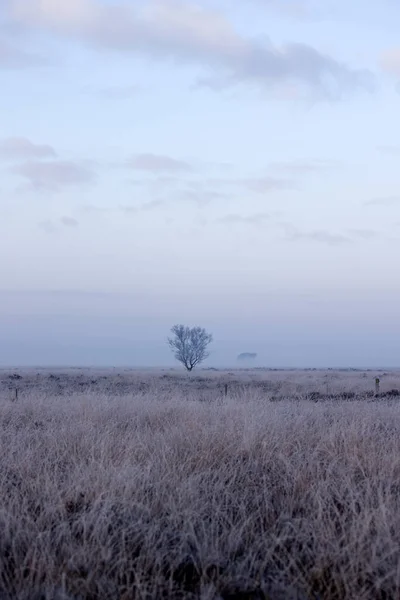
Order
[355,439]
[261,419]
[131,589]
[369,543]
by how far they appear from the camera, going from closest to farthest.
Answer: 1. [131,589]
2. [369,543]
3. [355,439]
4. [261,419]

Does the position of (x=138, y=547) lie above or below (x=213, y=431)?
below

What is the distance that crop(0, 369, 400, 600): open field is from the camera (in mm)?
4656

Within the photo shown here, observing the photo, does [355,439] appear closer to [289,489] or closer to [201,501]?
[289,489]

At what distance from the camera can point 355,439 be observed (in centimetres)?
850

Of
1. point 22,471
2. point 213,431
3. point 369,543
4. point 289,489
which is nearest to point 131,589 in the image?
point 369,543

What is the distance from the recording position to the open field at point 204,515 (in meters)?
4.66

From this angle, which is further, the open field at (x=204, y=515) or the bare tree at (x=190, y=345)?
the bare tree at (x=190, y=345)

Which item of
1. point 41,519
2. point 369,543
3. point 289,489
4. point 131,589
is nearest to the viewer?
point 131,589

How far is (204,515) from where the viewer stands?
5.74 metres

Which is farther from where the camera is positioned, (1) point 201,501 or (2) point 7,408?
(2) point 7,408

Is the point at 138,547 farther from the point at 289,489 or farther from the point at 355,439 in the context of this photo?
the point at 355,439

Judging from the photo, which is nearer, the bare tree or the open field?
the open field

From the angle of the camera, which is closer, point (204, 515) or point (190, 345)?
point (204, 515)

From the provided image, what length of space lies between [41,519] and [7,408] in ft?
24.0
